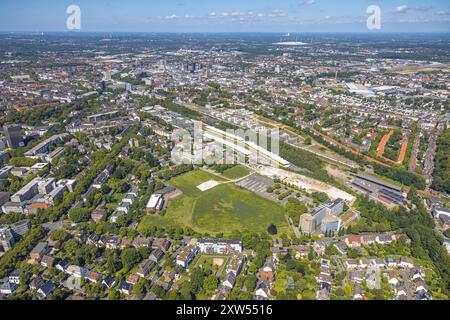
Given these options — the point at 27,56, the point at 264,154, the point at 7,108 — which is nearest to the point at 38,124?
the point at 7,108

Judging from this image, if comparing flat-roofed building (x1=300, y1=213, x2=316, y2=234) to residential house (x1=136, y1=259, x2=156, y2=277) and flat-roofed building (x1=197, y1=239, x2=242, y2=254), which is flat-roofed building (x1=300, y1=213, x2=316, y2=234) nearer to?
flat-roofed building (x1=197, y1=239, x2=242, y2=254)

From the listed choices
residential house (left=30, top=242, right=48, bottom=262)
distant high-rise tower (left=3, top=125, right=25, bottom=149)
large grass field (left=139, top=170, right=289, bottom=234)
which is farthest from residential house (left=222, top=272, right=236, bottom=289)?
distant high-rise tower (left=3, top=125, right=25, bottom=149)

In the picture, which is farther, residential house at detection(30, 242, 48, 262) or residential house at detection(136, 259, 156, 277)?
residential house at detection(30, 242, 48, 262)

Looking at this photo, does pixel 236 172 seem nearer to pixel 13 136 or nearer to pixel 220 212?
pixel 220 212

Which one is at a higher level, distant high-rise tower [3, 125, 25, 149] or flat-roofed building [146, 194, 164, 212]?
distant high-rise tower [3, 125, 25, 149]

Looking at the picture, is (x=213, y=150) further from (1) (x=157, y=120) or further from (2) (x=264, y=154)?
(1) (x=157, y=120)

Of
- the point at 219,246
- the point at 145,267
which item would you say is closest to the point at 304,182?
the point at 219,246

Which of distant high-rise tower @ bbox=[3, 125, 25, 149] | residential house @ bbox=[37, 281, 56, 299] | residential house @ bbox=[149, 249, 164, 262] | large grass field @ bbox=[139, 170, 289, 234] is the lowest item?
residential house @ bbox=[37, 281, 56, 299]
